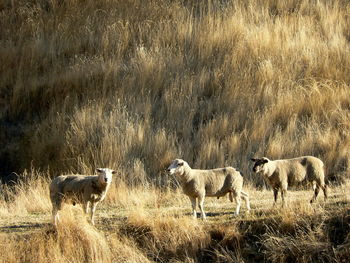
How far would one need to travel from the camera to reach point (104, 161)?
16875 mm

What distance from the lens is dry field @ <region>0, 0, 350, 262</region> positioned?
1166 cm

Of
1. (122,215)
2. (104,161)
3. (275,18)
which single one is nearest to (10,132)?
(104,161)

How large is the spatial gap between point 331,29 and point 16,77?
9497mm

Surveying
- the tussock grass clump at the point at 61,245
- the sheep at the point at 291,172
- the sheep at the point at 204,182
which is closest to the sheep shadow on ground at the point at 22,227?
the tussock grass clump at the point at 61,245

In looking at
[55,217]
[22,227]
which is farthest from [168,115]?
[55,217]

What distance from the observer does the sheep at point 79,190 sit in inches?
461

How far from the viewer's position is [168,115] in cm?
1831

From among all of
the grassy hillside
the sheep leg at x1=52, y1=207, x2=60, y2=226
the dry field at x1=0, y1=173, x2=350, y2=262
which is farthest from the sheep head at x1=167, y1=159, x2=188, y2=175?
the grassy hillside

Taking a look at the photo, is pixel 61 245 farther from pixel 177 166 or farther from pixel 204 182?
Answer: pixel 204 182

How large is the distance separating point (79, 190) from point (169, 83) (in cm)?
788

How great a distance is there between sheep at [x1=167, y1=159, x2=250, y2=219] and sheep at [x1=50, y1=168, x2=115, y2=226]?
3.93 feet

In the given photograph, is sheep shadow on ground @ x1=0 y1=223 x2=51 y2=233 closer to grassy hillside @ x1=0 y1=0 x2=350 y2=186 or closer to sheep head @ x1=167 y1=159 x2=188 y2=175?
sheep head @ x1=167 y1=159 x2=188 y2=175

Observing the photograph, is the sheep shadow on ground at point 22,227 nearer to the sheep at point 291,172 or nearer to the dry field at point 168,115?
the dry field at point 168,115

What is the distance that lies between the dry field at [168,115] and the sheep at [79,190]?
10.6 inches
